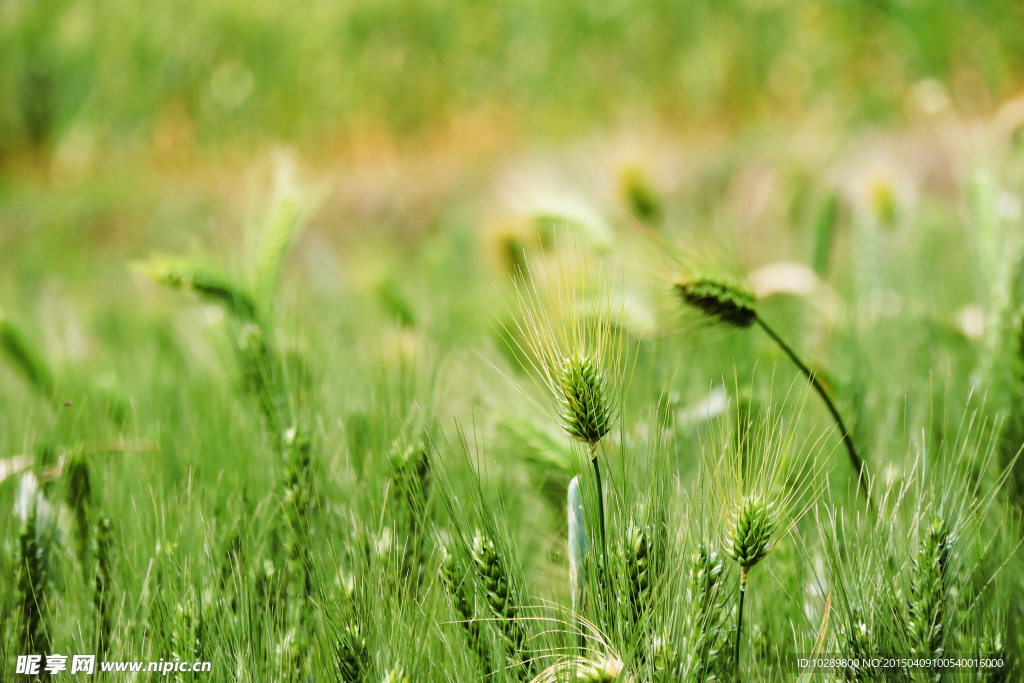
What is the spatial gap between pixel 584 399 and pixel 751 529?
0.31 ft

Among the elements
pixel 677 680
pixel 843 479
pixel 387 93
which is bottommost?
pixel 677 680

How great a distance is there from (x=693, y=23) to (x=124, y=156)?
7.59ft

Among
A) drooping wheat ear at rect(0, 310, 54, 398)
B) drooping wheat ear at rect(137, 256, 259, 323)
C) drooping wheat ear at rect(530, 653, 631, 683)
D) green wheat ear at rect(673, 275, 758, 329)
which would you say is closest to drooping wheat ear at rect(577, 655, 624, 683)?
drooping wheat ear at rect(530, 653, 631, 683)

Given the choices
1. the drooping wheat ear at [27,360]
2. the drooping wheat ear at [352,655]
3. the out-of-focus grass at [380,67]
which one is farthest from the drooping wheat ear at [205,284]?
the out-of-focus grass at [380,67]

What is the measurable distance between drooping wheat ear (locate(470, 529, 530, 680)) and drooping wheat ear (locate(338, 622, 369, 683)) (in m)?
0.07

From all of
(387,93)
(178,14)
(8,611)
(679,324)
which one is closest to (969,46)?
(387,93)

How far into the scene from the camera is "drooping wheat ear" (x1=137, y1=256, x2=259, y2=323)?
595mm

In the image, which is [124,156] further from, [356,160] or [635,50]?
[635,50]

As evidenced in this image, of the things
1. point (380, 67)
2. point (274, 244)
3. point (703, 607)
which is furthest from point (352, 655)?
point (380, 67)

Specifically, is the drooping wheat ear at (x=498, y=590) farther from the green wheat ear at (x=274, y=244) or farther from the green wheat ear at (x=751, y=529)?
the green wheat ear at (x=274, y=244)

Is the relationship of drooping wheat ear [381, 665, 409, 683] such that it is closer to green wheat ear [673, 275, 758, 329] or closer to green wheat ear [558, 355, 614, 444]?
green wheat ear [558, 355, 614, 444]

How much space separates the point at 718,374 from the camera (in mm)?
663

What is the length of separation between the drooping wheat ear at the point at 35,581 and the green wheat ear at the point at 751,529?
1.27ft

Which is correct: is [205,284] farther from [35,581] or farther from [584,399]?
[584,399]
